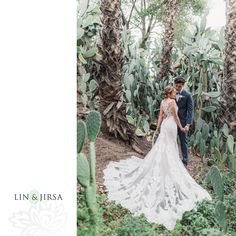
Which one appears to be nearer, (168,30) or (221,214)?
(221,214)

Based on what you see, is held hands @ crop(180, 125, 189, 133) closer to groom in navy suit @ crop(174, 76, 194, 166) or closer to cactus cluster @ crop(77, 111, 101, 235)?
groom in navy suit @ crop(174, 76, 194, 166)

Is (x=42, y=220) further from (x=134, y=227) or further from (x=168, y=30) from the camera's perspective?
(x=168, y=30)

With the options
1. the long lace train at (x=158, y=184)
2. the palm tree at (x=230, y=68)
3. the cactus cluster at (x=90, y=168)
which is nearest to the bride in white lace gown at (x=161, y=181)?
the long lace train at (x=158, y=184)

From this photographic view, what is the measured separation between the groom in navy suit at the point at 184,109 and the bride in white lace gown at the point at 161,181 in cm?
2

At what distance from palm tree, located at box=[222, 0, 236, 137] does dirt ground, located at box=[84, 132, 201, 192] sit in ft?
0.77

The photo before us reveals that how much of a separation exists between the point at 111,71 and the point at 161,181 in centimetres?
46

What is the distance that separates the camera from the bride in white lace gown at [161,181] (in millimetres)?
2428

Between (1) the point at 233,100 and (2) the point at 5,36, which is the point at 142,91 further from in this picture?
(2) the point at 5,36

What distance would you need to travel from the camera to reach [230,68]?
2605 millimetres

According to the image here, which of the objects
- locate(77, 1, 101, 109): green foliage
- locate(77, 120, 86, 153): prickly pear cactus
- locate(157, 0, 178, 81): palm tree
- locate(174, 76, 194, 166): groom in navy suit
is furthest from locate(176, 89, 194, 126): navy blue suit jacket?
locate(77, 120, 86, 153): prickly pear cactus

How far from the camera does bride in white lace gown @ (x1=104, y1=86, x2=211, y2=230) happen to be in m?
2.43

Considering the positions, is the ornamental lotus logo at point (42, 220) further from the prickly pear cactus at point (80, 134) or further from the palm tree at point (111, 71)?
the palm tree at point (111, 71)

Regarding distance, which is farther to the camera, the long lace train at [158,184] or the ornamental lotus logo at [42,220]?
the long lace train at [158,184]

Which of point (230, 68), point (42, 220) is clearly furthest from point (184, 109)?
point (42, 220)
